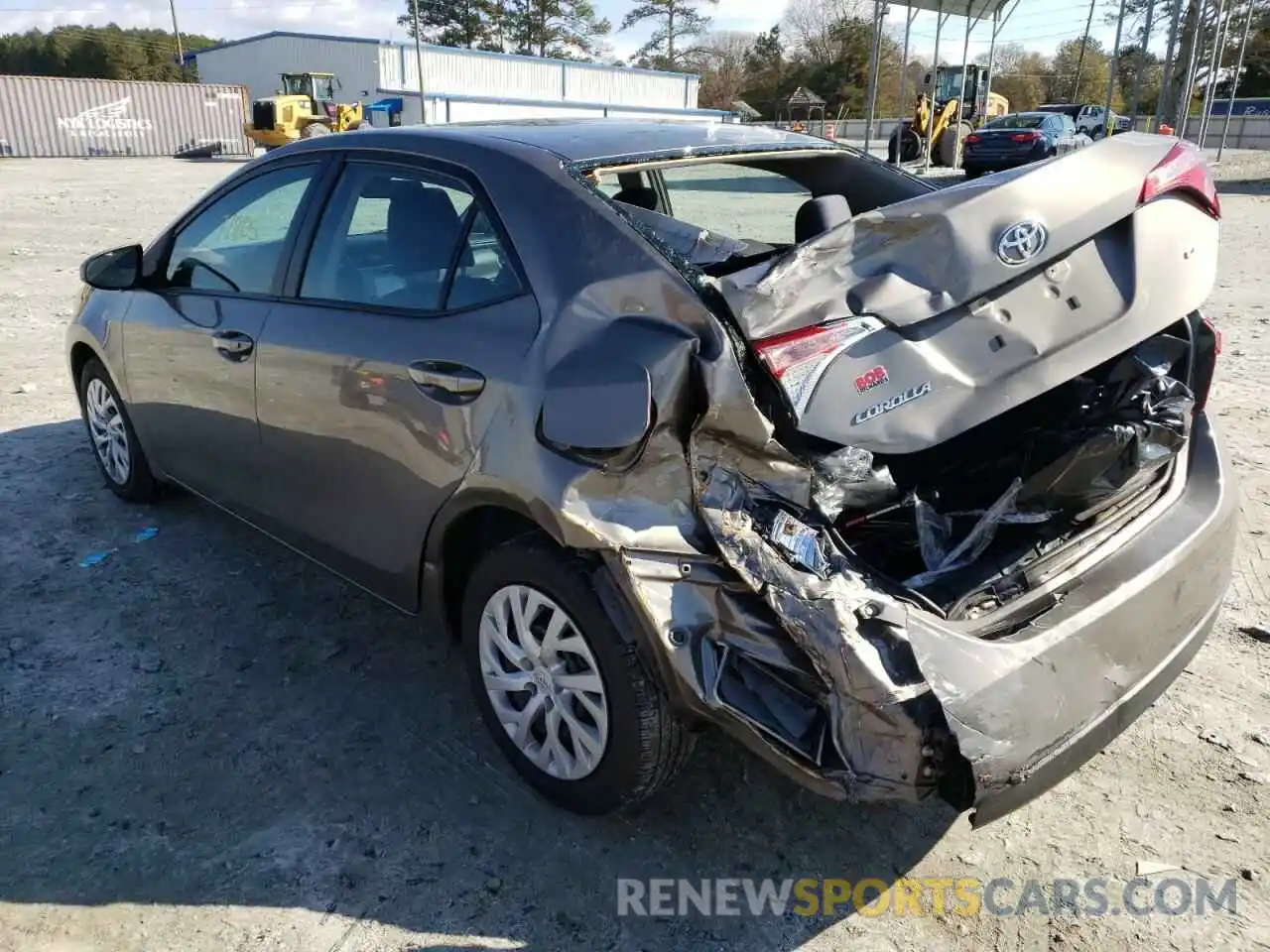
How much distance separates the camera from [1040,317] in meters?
2.29

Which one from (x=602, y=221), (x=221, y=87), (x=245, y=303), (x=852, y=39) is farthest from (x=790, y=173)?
(x=852, y=39)

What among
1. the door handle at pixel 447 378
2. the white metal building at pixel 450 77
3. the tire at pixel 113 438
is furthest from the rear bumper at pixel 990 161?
the door handle at pixel 447 378

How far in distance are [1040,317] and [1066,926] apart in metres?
1.46

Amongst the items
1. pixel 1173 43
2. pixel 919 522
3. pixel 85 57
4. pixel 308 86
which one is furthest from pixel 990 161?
pixel 85 57

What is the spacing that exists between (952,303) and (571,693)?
135 cm

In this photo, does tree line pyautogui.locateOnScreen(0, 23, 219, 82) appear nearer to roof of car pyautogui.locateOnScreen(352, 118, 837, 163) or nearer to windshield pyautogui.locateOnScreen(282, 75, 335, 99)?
windshield pyautogui.locateOnScreen(282, 75, 335, 99)

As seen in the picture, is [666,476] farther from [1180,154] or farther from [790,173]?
[790,173]

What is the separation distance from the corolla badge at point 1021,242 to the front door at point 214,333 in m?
2.30

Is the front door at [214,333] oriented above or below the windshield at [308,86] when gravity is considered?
below

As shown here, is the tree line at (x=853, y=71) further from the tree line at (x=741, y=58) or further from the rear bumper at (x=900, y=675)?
the rear bumper at (x=900, y=675)

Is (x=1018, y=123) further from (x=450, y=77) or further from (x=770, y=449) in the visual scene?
(x=450, y=77)

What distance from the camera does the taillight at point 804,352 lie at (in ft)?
7.09

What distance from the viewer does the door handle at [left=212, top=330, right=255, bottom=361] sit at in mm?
3369

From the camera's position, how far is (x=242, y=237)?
12.4 ft
